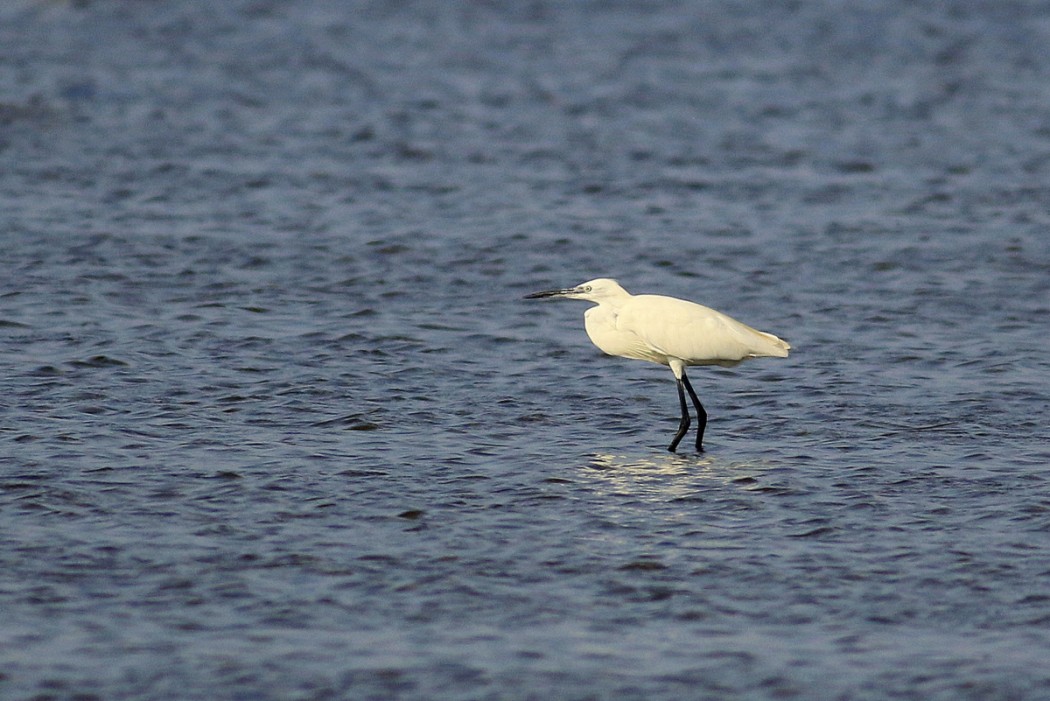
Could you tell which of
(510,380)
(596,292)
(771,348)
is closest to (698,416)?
(771,348)

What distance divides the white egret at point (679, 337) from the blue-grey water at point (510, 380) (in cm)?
42

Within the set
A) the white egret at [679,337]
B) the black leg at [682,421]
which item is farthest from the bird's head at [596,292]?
the black leg at [682,421]

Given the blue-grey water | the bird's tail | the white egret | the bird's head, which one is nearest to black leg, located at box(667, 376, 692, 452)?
the white egret

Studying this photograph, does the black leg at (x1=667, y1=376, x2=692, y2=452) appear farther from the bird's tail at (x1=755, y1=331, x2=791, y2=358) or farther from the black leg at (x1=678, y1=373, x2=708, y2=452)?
the bird's tail at (x1=755, y1=331, x2=791, y2=358)

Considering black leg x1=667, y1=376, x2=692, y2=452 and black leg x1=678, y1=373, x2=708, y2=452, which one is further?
black leg x1=678, y1=373, x2=708, y2=452

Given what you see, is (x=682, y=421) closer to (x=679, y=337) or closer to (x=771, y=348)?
(x=679, y=337)

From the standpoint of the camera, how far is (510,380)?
10266 millimetres

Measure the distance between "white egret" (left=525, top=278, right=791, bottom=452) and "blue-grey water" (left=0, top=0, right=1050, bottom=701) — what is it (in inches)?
16.3

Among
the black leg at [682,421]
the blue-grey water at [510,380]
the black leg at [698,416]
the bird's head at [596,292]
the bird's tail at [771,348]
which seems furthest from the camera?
the bird's head at [596,292]

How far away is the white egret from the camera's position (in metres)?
9.25

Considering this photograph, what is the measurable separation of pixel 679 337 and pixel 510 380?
1.41 metres

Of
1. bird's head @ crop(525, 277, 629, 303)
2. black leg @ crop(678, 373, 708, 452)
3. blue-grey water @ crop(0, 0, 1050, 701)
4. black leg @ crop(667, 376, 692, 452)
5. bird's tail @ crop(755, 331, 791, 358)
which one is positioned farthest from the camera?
bird's head @ crop(525, 277, 629, 303)

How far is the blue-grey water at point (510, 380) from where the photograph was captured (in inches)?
247

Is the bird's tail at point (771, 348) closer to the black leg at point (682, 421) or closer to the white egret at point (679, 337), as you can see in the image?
the white egret at point (679, 337)
